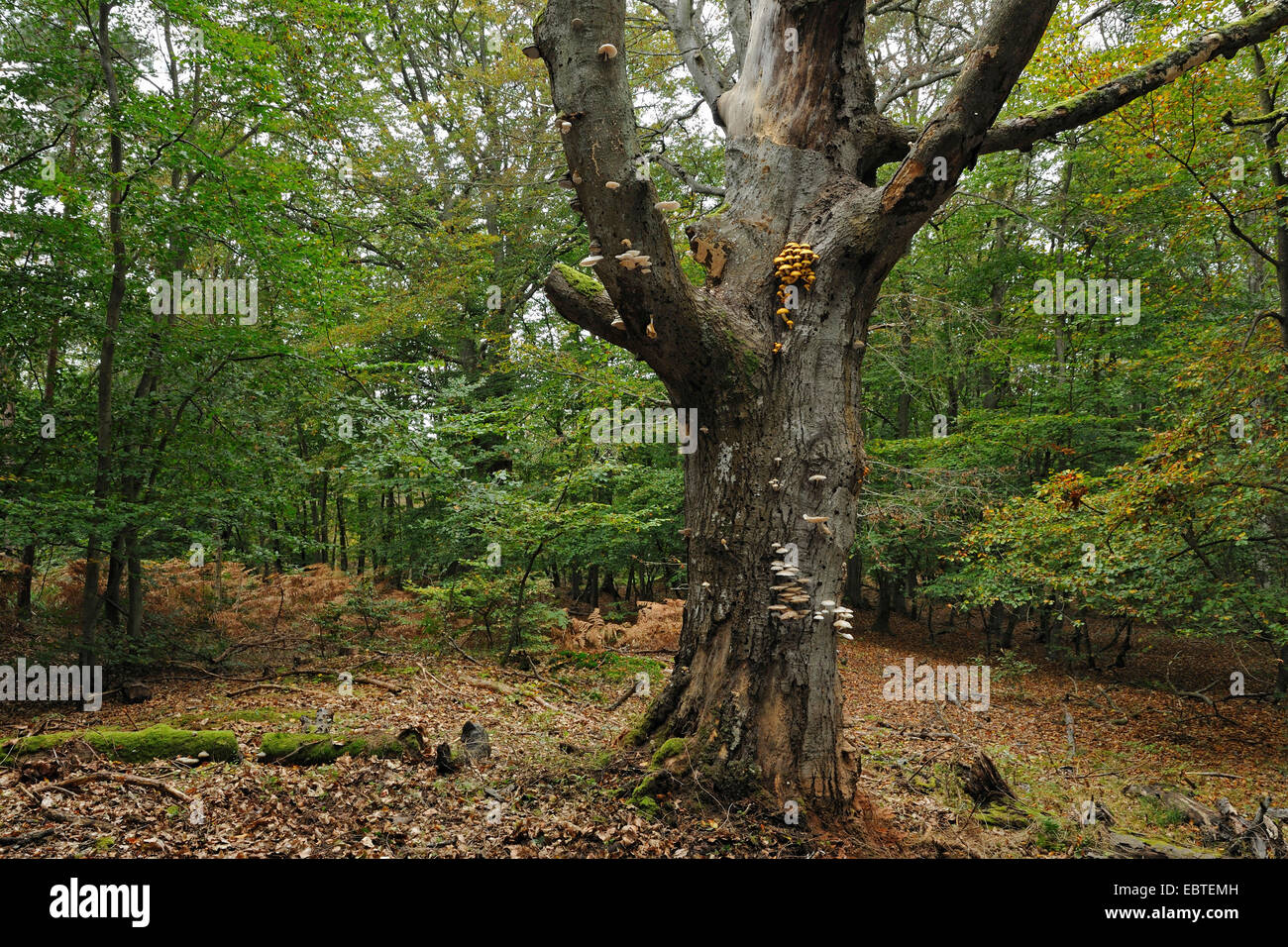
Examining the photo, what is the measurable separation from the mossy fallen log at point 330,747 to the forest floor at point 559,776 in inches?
5.6

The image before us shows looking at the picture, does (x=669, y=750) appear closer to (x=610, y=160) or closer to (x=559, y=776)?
(x=559, y=776)

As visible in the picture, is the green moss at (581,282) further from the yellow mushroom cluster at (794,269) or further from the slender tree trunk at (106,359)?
the slender tree trunk at (106,359)

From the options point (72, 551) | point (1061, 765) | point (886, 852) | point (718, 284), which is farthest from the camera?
Result: point (72, 551)

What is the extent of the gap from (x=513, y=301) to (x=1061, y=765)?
12.9m

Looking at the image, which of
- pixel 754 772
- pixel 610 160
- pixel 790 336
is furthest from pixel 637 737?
pixel 610 160

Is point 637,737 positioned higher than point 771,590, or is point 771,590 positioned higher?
point 771,590

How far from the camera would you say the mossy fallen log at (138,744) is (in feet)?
14.0

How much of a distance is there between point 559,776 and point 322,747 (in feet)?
5.93

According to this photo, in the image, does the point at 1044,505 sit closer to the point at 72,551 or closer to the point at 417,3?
the point at 72,551

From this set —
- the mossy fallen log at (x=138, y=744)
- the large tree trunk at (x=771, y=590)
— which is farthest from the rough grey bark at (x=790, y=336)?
the mossy fallen log at (x=138, y=744)

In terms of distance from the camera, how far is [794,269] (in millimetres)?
4199

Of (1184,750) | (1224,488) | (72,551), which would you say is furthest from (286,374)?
(1184,750)

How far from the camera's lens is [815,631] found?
13.1ft

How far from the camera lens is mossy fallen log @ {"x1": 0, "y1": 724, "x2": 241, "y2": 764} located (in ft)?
14.0
